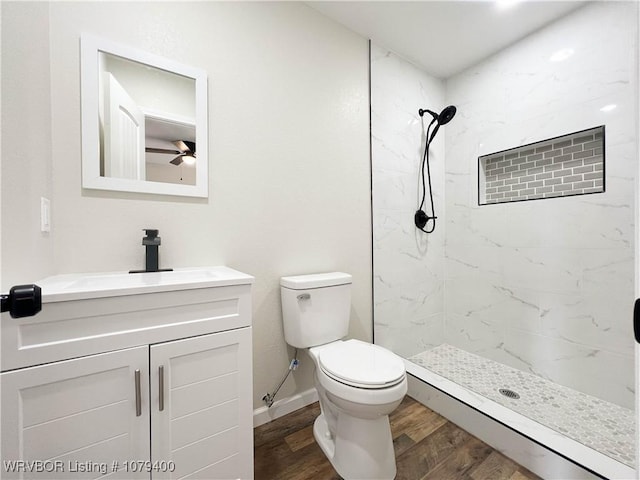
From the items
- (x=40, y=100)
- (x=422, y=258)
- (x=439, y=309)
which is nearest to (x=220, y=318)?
(x=40, y=100)

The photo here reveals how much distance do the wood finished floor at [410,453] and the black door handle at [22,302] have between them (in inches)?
44.5

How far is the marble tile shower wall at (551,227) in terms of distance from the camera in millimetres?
1487

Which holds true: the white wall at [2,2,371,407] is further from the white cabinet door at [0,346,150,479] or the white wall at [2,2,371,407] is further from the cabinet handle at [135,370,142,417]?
the cabinet handle at [135,370,142,417]

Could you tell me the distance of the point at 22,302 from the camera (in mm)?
565

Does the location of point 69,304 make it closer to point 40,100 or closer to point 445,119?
point 40,100

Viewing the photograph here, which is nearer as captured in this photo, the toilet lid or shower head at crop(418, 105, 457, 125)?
the toilet lid

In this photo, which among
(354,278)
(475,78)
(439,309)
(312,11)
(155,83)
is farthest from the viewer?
(439,309)

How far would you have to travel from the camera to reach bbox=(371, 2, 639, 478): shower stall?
57.7 inches

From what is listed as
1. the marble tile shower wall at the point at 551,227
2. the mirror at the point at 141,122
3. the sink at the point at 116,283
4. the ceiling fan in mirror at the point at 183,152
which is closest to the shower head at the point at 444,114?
the marble tile shower wall at the point at 551,227

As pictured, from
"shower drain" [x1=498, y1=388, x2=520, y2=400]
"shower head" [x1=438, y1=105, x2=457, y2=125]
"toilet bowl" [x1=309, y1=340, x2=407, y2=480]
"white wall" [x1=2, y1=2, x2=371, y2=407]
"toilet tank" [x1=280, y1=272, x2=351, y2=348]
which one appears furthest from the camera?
"shower head" [x1=438, y1=105, x2=457, y2=125]

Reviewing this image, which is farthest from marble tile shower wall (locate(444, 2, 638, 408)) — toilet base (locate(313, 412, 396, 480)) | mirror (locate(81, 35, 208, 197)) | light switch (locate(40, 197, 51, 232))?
light switch (locate(40, 197, 51, 232))

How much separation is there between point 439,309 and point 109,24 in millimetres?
2765

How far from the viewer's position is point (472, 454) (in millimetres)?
1278

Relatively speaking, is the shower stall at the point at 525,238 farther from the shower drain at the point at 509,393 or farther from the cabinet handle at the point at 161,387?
the cabinet handle at the point at 161,387
